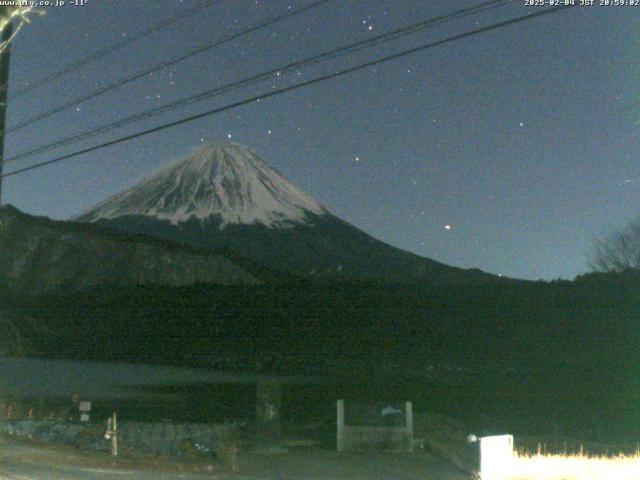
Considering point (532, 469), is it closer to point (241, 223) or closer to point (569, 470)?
point (569, 470)

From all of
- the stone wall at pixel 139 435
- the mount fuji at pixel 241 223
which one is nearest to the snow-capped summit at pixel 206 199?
the mount fuji at pixel 241 223

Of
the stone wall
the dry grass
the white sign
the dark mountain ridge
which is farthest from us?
the dark mountain ridge

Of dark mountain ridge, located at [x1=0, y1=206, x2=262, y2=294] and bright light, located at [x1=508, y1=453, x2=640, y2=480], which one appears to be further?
dark mountain ridge, located at [x1=0, y1=206, x2=262, y2=294]

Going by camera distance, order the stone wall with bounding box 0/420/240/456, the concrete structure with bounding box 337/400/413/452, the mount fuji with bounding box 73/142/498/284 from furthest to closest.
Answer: the mount fuji with bounding box 73/142/498/284 < the stone wall with bounding box 0/420/240/456 < the concrete structure with bounding box 337/400/413/452

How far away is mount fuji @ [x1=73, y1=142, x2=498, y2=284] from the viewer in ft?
522

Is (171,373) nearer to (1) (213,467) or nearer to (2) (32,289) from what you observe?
(1) (213,467)

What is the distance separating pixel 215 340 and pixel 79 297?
1630 cm

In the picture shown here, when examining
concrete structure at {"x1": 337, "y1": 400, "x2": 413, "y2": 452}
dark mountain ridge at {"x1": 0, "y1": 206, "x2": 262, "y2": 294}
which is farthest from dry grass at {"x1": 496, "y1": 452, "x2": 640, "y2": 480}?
dark mountain ridge at {"x1": 0, "y1": 206, "x2": 262, "y2": 294}

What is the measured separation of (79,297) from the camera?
66812mm

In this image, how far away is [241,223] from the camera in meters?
186

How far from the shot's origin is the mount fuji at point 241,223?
15912 centimetres

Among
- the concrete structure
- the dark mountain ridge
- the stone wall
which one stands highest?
the dark mountain ridge

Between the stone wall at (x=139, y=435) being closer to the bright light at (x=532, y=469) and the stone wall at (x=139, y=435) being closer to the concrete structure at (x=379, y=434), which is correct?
the concrete structure at (x=379, y=434)

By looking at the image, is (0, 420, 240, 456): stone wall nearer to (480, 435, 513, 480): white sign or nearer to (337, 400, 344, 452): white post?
(337, 400, 344, 452): white post
